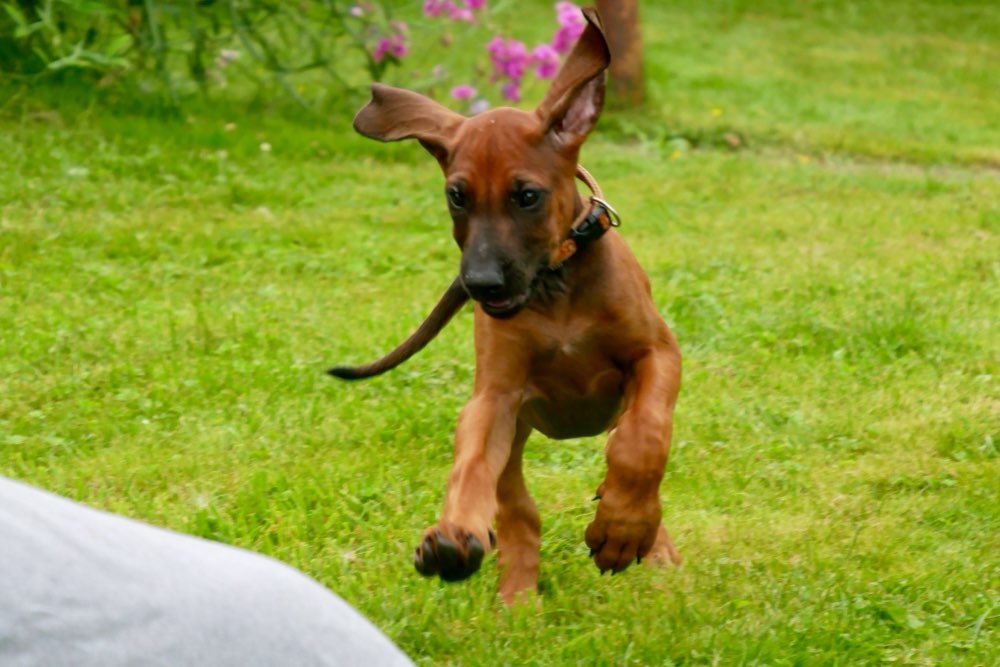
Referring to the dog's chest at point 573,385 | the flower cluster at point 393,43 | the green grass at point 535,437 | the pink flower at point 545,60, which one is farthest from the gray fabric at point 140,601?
the flower cluster at point 393,43

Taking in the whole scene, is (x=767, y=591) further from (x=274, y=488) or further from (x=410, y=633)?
(x=274, y=488)

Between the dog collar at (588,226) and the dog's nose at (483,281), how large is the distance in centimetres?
29

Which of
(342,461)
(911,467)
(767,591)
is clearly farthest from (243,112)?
(767,591)

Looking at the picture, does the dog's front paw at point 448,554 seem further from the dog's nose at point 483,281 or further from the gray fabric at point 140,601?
the gray fabric at point 140,601

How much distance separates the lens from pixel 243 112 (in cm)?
1119

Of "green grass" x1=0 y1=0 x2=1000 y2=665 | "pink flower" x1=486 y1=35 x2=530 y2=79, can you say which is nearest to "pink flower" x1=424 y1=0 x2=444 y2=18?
"pink flower" x1=486 y1=35 x2=530 y2=79

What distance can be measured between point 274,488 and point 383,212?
4209 millimetres

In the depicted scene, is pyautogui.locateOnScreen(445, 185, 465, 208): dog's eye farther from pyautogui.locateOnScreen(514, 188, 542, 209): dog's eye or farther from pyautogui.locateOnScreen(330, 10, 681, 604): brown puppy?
pyautogui.locateOnScreen(514, 188, 542, 209): dog's eye

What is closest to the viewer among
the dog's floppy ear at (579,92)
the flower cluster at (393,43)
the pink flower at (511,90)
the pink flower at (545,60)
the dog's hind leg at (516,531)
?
the dog's floppy ear at (579,92)

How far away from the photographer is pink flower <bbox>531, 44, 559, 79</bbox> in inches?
423

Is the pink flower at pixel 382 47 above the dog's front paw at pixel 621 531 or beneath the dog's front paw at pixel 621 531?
beneath

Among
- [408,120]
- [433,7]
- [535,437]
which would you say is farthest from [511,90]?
[408,120]

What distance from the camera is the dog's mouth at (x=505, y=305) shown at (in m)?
3.79

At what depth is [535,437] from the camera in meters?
5.68
